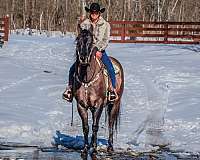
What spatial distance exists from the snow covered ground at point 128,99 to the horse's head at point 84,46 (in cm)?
219

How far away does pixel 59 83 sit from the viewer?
18109 mm

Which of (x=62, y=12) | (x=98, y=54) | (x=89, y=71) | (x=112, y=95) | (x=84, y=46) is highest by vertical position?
(x=62, y=12)

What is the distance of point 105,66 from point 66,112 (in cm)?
481

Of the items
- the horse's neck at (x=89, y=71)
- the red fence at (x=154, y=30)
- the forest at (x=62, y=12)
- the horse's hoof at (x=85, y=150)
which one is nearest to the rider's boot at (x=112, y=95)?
the horse's neck at (x=89, y=71)

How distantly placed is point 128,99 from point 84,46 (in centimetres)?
808

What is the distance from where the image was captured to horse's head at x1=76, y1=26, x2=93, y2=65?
754 centimetres

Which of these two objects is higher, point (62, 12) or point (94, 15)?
point (94, 15)

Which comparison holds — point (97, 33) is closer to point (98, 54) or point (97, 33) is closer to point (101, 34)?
point (101, 34)

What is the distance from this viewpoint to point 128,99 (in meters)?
15.5

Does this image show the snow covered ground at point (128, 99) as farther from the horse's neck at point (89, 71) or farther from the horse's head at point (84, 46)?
the horse's head at point (84, 46)

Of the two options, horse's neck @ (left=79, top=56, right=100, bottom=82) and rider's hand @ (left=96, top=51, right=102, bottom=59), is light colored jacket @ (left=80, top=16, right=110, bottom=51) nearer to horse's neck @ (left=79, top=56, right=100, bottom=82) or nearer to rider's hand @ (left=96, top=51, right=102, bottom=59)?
rider's hand @ (left=96, top=51, right=102, bottom=59)

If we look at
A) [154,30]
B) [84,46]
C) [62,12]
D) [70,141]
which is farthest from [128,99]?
[62,12]

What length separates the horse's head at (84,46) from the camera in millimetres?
7541

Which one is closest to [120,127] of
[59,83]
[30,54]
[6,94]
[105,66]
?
[105,66]
